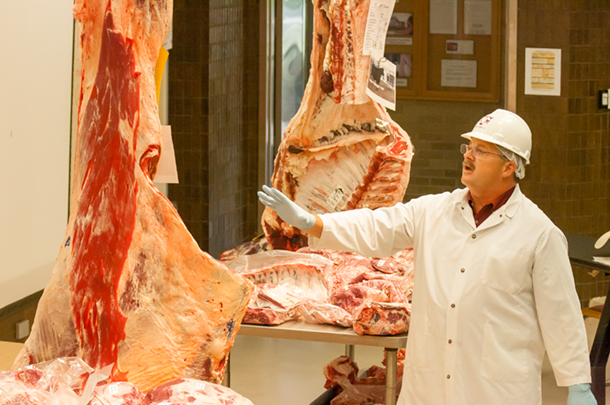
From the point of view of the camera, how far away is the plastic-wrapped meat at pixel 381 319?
2.75 metres

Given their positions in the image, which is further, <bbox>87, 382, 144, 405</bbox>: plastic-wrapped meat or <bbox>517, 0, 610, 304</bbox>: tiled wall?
<bbox>517, 0, 610, 304</bbox>: tiled wall

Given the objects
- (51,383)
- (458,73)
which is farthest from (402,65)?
(51,383)

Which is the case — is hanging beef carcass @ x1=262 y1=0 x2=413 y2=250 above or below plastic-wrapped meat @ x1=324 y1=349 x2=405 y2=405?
above

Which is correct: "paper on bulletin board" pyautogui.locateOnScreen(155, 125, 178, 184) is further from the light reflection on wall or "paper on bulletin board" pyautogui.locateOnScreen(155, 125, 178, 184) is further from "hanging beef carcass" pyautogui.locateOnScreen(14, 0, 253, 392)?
the light reflection on wall

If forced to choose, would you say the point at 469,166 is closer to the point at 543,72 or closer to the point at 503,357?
the point at 503,357

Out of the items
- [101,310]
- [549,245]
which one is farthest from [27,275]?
[549,245]

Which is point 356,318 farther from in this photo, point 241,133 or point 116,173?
point 241,133

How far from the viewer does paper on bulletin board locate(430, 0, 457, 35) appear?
503 cm

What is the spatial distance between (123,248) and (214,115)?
3.18 meters

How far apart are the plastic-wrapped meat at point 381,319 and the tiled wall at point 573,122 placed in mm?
3599

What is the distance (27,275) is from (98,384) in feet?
5.44

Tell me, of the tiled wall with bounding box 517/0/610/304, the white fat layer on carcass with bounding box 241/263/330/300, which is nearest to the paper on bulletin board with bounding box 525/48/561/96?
the tiled wall with bounding box 517/0/610/304

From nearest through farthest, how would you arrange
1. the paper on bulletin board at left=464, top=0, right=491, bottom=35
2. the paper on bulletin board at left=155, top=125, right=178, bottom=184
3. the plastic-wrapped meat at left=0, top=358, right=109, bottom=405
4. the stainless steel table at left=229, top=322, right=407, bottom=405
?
the plastic-wrapped meat at left=0, top=358, right=109, bottom=405, the paper on bulletin board at left=155, top=125, right=178, bottom=184, the stainless steel table at left=229, top=322, right=407, bottom=405, the paper on bulletin board at left=464, top=0, right=491, bottom=35

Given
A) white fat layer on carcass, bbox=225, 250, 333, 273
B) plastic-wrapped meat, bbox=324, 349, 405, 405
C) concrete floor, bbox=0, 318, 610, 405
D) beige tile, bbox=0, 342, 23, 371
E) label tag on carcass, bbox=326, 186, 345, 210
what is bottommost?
concrete floor, bbox=0, 318, 610, 405
